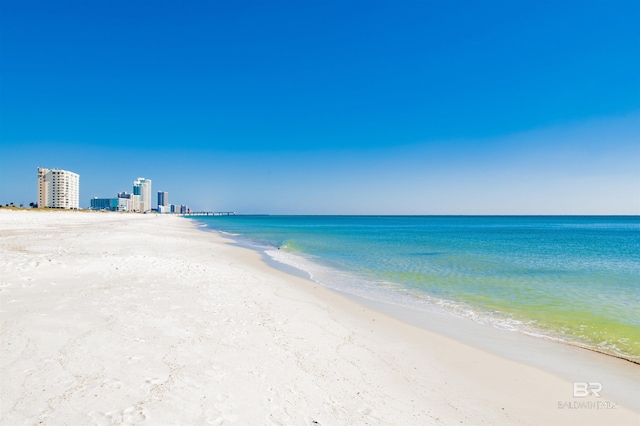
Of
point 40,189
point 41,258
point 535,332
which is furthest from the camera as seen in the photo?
point 40,189

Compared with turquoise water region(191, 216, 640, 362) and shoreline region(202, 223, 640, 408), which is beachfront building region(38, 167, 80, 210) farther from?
shoreline region(202, 223, 640, 408)

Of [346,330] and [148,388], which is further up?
[148,388]

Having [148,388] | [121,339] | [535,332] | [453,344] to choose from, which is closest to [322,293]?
[453,344]

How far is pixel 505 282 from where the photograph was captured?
1670 centimetres

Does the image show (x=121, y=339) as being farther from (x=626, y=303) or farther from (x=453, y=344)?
(x=626, y=303)

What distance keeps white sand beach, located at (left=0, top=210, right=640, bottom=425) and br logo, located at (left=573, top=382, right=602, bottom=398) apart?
0.10m

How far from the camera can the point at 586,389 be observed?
612 cm

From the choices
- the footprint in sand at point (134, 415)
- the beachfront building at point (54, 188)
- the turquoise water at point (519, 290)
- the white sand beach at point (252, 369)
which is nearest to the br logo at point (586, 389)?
the white sand beach at point (252, 369)

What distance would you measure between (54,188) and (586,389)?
21009 centimetres

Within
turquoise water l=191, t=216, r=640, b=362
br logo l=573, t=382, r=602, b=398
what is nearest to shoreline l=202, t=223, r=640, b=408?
br logo l=573, t=382, r=602, b=398

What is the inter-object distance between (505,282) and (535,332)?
8.01 m

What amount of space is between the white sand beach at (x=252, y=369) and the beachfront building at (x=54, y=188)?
7526 inches

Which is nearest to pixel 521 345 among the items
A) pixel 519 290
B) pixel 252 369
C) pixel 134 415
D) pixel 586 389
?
pixel 586 389

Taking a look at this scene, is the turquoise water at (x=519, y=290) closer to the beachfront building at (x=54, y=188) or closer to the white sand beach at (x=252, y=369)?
the white sand beach at (x=252, y=369)
